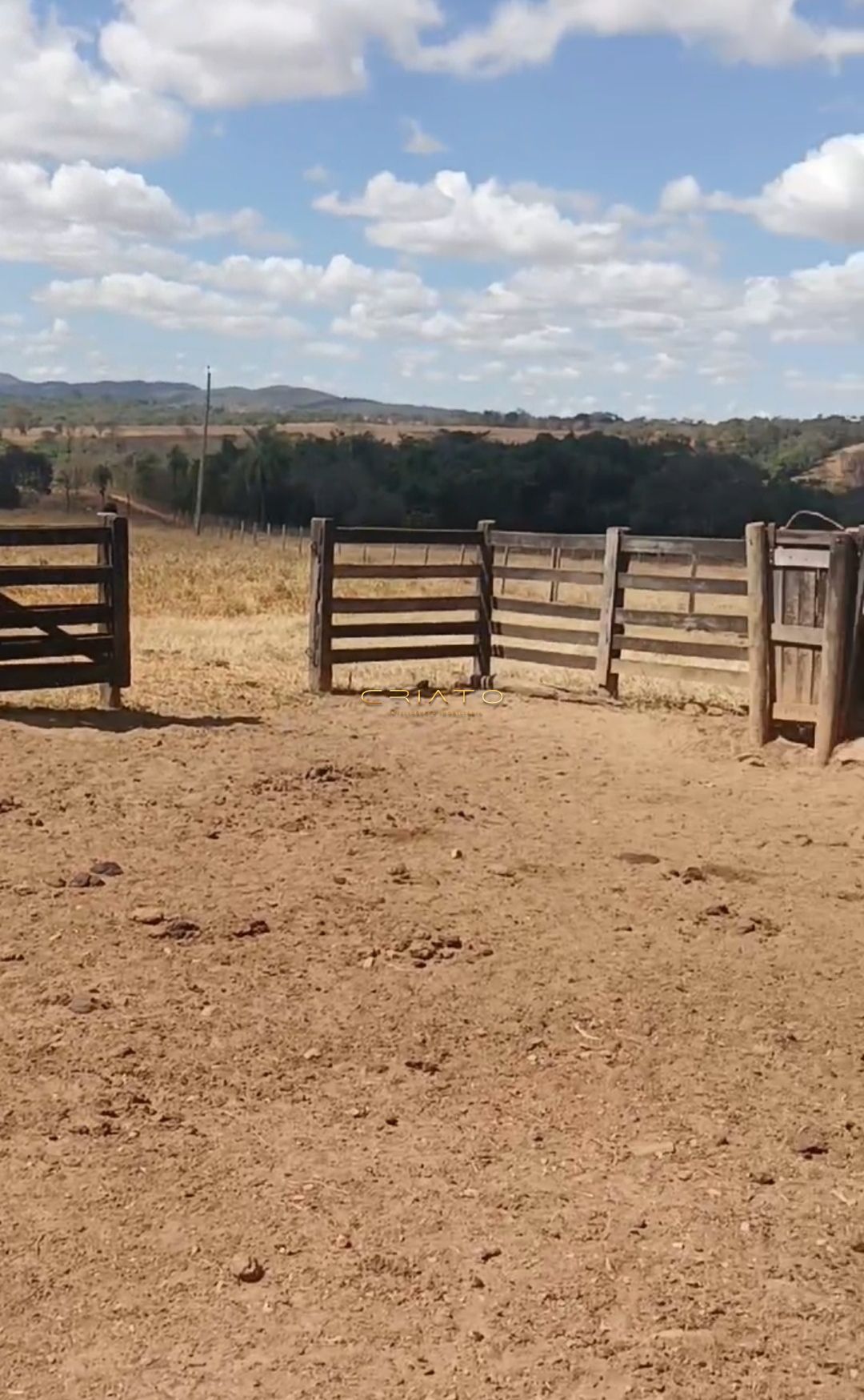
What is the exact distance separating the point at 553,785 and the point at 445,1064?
14.2 ft

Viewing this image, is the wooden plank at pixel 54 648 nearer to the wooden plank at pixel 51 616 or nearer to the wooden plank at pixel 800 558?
the wooden plank at pixel 51 616

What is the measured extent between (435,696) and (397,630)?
0.72 m

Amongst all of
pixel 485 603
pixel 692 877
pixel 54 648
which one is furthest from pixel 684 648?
pixel 54 648

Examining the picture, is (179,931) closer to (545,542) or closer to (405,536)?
(545,542)

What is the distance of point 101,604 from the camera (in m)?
10.9

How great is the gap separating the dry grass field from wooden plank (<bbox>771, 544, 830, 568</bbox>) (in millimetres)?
1922

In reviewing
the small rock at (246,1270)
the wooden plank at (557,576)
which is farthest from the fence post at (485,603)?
the small rock at (246,1270)

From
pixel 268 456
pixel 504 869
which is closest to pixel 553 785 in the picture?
pixel 504 869

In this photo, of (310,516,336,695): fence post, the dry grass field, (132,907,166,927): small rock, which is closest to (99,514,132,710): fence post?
(310,516,336,695): fence post

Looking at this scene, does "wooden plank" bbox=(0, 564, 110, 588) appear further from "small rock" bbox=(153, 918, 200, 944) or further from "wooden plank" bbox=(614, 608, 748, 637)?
"small rock" bbox=(153, 918, 200, 944)

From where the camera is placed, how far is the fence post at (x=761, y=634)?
10438mm

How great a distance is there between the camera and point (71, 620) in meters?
10.8

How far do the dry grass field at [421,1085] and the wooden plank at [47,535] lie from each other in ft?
6.77

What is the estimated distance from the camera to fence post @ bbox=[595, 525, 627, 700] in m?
12.0
